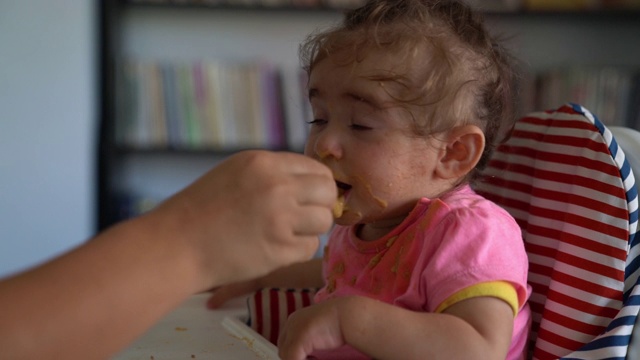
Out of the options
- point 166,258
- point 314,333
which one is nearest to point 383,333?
point 314,333

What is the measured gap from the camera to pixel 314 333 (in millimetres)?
754

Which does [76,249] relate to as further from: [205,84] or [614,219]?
[205,84]

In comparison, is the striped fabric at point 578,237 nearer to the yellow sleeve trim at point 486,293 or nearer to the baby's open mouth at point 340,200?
the yellow sleeve trim at point 486,293

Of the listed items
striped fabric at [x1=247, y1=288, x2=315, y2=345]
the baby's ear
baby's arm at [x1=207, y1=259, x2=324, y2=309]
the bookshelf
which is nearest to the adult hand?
the baby's ear

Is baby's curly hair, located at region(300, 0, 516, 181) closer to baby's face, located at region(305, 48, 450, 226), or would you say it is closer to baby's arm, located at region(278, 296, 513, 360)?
baby's face, located at region(305, 48, 450, 226)

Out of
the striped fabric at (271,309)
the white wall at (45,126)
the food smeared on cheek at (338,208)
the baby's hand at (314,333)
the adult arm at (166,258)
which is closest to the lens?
the adult arm at (166,258)

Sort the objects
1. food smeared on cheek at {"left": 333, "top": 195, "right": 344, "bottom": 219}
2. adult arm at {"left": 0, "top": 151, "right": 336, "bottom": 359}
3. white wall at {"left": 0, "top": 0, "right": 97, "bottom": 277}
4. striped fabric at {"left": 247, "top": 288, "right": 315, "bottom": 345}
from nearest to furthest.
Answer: adult arm at {"left": 0, "top": 151, "right": 336, "bottom": 359}
food smeared on cheek at {"left": 333, "top": 195, "right": 344, "bottom": 219}
striped fabric at {"left": 247, "top": 288, "right": 315, "bottom": 345}
white wall at {"left": 0, "top": 0, "right": 97, "bottom": 277}

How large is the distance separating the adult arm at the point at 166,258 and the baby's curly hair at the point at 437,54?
0.38 m

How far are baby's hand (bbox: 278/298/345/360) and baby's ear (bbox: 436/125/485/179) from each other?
297 mm

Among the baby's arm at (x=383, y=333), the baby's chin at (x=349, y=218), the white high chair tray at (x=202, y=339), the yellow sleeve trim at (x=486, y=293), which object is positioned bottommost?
the white high chair tray at (x=202, y=339)

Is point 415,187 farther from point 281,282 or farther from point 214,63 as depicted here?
point 214,63

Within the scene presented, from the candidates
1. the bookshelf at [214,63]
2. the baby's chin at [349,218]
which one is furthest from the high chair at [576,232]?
the bookshelf at [214,63]

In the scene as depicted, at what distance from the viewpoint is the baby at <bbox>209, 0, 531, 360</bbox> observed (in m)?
0.78

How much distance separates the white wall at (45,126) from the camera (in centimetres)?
275
